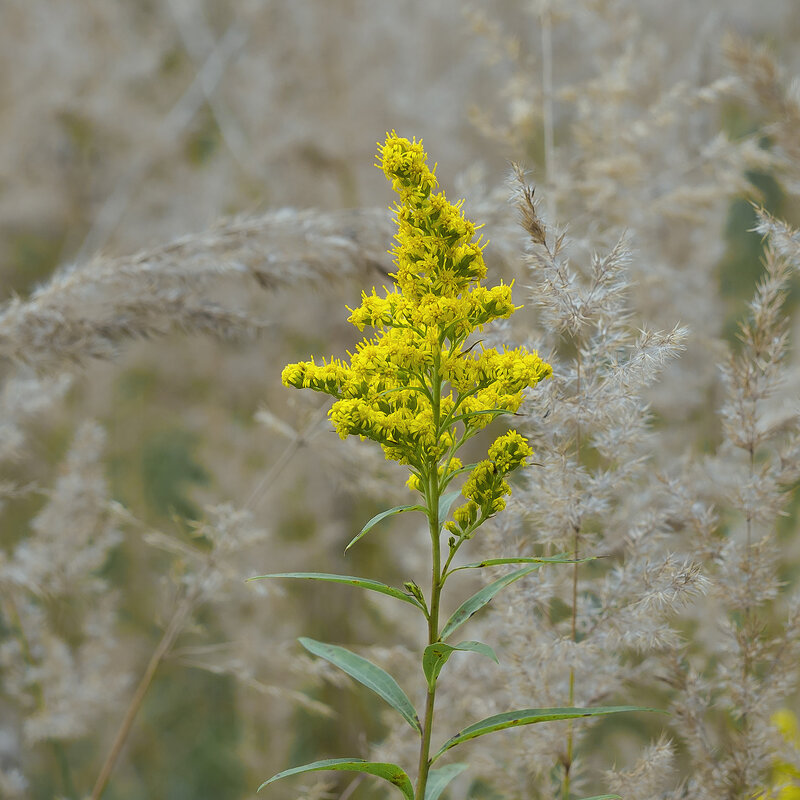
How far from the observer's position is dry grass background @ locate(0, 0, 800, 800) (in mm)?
809

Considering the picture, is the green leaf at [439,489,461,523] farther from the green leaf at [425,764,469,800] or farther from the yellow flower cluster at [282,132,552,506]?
the green leaf at [425,764,469,800]

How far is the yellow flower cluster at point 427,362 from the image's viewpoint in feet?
1.87

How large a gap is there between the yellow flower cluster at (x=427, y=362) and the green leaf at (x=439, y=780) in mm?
241

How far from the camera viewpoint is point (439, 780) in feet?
2.24

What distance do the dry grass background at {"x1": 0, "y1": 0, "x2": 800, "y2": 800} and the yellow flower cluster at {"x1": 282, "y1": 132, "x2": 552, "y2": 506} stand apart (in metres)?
0.16

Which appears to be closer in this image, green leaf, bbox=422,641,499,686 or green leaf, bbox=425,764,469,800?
green leaf, bbox=422,641,499,686

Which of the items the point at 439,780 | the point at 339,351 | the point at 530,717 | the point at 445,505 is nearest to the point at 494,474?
the point at 445,505

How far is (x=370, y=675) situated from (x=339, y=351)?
145 cm

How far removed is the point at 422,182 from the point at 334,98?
6.01ft

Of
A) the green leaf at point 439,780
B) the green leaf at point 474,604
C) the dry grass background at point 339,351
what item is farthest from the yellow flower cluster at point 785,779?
the green leaf at point 474,604

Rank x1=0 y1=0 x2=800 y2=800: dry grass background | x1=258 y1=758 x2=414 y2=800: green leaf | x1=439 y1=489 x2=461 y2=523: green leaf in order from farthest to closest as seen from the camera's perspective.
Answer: x1=0 y1=0 x2=800 y2=800: dry grass background < x1=439 y1=489 x2=461 y2=523: green leaf < x1=258 y1=758 x2=414 y2=800: green leaf

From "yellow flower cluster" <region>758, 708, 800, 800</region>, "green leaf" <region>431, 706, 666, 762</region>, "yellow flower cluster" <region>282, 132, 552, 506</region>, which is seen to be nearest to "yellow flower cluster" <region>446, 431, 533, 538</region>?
"yellow flower cluster" <region>282, 132, 552, 506</region>

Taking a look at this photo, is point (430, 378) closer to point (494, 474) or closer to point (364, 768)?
point (494, 474)

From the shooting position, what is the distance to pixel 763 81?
788 millimetres
